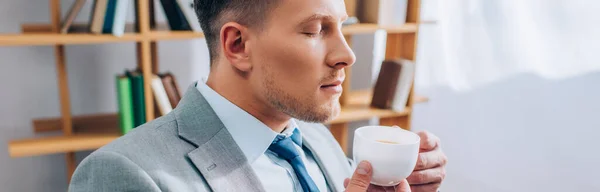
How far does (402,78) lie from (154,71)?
1.11m

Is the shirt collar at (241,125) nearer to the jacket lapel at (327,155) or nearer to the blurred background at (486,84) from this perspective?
the jacket lapel at (327,155)

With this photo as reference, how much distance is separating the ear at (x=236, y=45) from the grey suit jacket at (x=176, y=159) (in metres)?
0.10

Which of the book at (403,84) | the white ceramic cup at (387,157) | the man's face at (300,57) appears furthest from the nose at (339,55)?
the book at (403,84)

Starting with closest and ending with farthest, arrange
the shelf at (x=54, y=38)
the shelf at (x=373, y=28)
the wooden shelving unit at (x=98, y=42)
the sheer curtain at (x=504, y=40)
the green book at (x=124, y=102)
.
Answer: the shelf at (x=54, y=38), the wooden shelving unit at (x=98, y=42), the green book at (x=124, y=102), the sheer curtain at (x=504, y=40), the shelf at (x=373, y=28)

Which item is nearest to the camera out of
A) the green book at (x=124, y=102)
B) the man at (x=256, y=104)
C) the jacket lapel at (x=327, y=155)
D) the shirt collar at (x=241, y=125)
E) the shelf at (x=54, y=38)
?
the man at (x=256, y=104)

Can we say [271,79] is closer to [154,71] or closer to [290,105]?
[290,105]

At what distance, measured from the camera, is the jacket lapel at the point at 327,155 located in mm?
1151

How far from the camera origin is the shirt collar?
0.97m

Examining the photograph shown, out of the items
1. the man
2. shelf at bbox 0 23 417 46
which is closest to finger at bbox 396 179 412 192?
the man

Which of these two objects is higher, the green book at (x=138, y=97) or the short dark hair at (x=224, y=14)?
the short dark hair at (x=224, y=14)

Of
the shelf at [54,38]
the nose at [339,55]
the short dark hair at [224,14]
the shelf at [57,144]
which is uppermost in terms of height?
the short dark hair at [224,14]

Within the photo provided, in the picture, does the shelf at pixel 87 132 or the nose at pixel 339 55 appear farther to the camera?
the shelf at pixel 87 132

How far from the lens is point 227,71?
98 centimetres

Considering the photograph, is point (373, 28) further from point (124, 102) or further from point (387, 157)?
point (387, 157)
